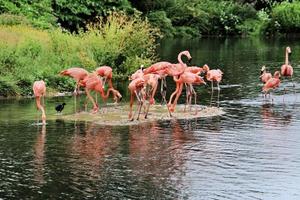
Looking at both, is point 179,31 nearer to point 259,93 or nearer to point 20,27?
point 20,27

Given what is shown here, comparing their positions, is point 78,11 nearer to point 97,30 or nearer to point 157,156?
point 97,30

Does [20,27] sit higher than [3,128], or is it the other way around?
[20,27]

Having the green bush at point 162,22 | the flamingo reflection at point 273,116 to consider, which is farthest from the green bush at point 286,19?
the flamingo reflection at point 273,116

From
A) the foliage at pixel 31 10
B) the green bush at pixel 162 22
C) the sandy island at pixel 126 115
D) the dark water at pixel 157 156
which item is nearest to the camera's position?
the dark water at pixel 157 156

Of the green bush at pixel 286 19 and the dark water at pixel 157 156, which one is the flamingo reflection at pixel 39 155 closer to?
the dark water at pixel 157 156

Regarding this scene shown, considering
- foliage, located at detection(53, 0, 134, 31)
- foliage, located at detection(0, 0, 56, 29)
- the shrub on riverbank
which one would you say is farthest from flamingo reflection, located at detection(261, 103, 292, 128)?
foliage, located at detection(53, 0, 134, 31)

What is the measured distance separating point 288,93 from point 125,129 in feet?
24.6

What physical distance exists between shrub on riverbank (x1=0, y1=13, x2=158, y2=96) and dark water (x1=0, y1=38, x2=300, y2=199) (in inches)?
91.6

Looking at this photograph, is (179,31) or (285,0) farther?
(285,0)

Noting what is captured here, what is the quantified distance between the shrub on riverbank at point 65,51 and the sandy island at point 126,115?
387 cm

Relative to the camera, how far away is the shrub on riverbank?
858 inches

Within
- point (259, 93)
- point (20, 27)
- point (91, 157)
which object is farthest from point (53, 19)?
point (91, 157)

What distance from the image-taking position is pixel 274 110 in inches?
719

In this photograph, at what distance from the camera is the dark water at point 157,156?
35.2 feet
